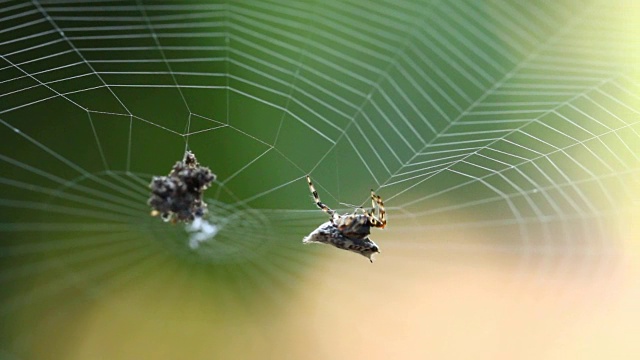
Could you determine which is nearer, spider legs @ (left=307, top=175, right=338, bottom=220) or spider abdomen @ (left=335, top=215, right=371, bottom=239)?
spider abdomen @ (left=335, top=215, right=371, bottom=239)

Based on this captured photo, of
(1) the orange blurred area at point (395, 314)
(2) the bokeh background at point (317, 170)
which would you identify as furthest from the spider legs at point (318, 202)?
(1) the orange blurred area at point (395, 314)

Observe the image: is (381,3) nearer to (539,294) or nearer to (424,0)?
(424,0)

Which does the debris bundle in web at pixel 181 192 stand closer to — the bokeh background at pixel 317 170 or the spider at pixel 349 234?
the spider at pixel 349 234

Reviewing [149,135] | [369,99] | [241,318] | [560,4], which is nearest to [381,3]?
[369,99]

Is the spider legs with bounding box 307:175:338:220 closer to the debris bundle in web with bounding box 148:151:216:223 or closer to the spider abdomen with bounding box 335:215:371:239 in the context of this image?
the spider abdomen with bounding box 335:215:371:239

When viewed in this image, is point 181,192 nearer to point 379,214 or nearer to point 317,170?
point 379,214

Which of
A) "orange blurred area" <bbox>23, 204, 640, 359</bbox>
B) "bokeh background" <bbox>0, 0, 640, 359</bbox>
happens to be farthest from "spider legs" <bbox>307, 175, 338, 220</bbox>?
"orange blurred area" <bbox>23, 204, 640, 359</bbox>
